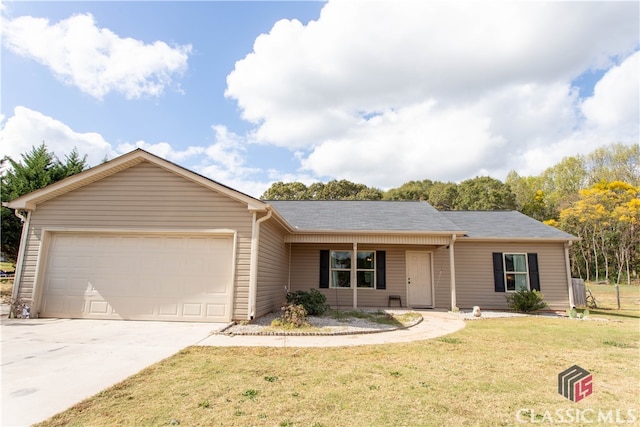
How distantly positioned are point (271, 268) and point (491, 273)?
8.29 metres

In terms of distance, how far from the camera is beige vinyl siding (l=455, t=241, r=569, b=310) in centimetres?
1216

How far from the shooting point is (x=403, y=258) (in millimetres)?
12531

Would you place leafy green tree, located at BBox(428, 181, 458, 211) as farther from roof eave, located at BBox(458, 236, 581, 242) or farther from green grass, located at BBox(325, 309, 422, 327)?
green grass, located at BBox(325, 309, 422, 327)

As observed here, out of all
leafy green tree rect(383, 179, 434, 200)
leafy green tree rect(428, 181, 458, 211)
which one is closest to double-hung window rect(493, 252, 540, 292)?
leafy green tree rect(428, 181, 458, 211)

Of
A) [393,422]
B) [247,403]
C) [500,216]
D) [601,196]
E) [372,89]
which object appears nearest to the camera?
[393,422]

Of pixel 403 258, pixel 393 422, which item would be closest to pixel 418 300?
pixel 403 258

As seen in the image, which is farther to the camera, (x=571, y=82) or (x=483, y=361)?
(x=571, y=82)

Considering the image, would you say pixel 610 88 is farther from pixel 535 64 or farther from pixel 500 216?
pixel 500 216

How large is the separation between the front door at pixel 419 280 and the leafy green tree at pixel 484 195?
84.4 ft

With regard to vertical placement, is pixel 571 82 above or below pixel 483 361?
above

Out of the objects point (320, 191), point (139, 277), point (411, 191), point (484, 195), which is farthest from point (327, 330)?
point (411, 191)

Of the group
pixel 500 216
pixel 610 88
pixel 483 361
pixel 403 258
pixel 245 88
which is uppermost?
pixel 610 88

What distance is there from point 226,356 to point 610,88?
13430 millimetres

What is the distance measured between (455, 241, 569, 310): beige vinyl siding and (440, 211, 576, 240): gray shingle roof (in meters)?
0.43
